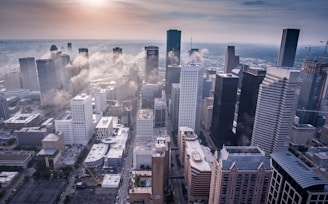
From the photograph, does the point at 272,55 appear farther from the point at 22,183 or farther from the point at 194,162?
the point at 22,183

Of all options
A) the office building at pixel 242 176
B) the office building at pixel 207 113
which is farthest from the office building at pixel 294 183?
the office building at pixel 207 113

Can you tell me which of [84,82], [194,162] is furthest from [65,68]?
[194,162]

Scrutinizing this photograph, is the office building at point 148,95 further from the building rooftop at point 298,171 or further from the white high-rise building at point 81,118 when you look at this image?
the building rooftop at point 298,171

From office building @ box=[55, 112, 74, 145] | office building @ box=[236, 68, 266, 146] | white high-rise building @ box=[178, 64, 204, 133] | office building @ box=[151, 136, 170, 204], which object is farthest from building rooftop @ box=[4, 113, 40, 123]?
office building @ box=[236, 68, 266, 146]

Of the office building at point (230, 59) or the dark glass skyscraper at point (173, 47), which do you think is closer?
the office building at point (230, 59)

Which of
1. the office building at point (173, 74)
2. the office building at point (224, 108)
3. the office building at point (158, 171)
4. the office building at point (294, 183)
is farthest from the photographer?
the office building at point (173, 74)

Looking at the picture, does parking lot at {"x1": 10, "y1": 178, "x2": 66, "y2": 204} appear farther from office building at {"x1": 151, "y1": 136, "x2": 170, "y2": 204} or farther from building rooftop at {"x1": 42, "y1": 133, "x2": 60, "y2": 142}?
office building at {"x1": 151, "y1": 136, "x2": 170, "y2": 204}

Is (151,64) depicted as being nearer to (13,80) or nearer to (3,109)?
(3,109)
